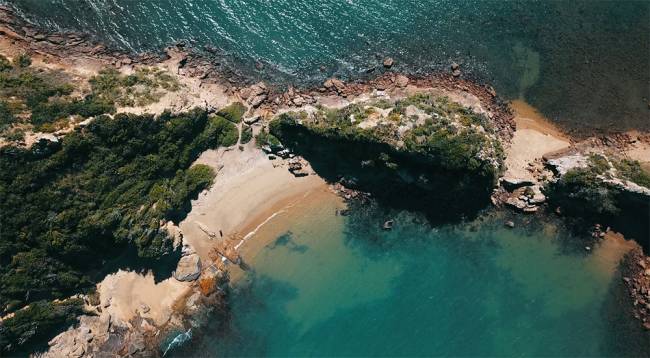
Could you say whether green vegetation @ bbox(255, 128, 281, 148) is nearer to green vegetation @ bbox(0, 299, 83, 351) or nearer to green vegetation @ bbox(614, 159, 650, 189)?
green vegetation @ bbox(0, 299, 83, 351)

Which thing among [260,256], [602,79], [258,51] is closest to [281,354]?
[260,256]

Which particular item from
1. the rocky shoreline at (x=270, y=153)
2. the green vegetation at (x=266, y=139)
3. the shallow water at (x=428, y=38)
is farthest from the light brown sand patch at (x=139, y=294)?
the shallow water at (x=428, y=38)

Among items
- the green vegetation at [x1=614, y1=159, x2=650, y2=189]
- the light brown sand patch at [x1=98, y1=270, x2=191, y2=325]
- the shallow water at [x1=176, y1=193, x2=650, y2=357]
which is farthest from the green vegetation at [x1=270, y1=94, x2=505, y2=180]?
the light brown sand patch at [x1=98, y1=270, x2=191, y2=325]

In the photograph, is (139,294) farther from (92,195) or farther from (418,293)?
(418,293)

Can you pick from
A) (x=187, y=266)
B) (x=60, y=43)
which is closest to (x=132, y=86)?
(x=60, y=43)

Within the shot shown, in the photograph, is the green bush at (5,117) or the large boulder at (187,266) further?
the large boulder at (187,266)

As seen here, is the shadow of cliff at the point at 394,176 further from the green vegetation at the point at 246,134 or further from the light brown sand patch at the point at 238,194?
the green vegetation at the point at 246,134
